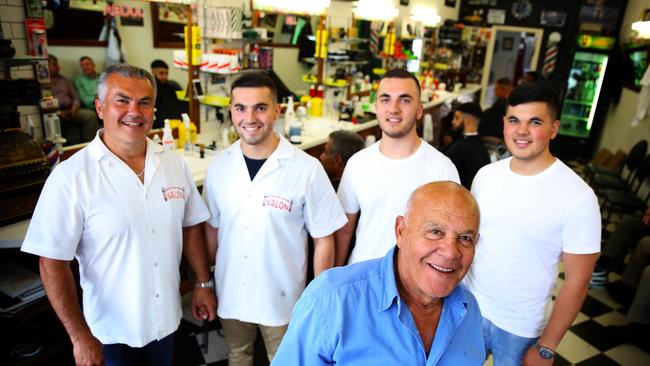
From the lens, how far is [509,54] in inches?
411

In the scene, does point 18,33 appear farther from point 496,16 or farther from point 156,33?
point 496,16

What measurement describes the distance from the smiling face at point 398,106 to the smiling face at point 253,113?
549 millimetres

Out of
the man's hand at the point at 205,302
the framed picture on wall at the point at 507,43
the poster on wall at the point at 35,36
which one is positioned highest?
the framed picture on wall at the point at 507,43

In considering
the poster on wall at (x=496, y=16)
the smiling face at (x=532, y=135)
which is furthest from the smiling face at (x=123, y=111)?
the poster on wall at (x=496, y=16)

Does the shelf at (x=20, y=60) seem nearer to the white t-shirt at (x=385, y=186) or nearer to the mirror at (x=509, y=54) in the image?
the white t-shirt at (x=385, y=186)

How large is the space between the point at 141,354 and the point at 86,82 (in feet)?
15.1

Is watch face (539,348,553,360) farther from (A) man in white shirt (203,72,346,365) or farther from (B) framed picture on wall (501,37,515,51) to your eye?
(B) framed picture on wall (501,37,515,51)

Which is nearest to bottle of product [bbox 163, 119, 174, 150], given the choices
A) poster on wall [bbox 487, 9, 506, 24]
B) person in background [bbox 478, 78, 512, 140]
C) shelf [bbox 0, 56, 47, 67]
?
shelf [bbox 0, 56, 47, 67]

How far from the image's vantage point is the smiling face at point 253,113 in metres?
2.00

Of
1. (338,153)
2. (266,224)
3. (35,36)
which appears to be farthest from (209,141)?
(266,224)

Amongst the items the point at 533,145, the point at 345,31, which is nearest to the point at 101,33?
the point at 345,31

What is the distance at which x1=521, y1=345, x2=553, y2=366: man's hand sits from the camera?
6.17ft

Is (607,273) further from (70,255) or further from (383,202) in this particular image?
(70,255)

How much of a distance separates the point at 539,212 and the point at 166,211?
155 centimetres
